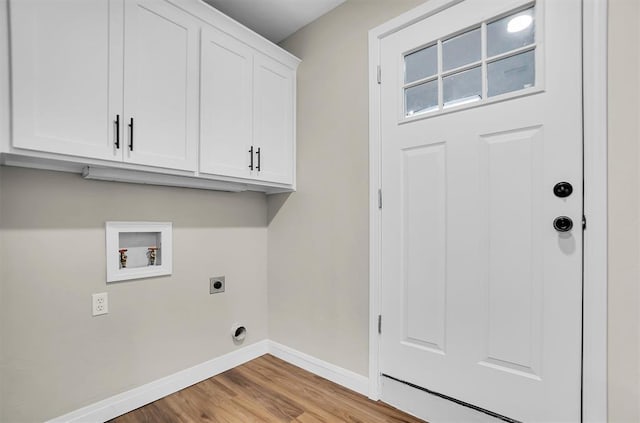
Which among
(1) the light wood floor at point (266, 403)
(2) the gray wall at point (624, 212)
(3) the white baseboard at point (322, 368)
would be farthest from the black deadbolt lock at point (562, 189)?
(3) the white baseboard at point (322, 368)

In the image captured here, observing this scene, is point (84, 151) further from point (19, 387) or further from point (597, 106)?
point (597, 106)

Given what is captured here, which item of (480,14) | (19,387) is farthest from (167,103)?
(480,14)

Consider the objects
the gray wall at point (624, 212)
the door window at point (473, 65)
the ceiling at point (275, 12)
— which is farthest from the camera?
the ceiling at point (275, 12)

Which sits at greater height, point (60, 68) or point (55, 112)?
point (60, 68)

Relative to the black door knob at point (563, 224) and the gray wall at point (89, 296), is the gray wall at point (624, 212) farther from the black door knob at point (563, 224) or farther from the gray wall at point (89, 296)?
the gray wall at point (89, 296)

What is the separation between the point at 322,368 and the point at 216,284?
0.90 meters

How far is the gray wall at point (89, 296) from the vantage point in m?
1.40

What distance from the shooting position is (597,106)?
1209 mm

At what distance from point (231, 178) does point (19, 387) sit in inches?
53.8

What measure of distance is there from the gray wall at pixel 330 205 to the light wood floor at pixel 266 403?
20 cm

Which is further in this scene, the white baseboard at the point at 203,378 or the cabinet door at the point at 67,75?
the white baseboard at the point at 203,378

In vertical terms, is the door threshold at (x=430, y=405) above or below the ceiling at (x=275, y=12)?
below

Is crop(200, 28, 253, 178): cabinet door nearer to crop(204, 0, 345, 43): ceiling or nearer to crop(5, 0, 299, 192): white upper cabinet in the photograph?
crop(5, 0, 299, 192): white upper cabinet

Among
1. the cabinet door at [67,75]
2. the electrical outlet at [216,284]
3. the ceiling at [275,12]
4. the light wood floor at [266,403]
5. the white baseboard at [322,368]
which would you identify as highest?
the ceiling at [275,12]
